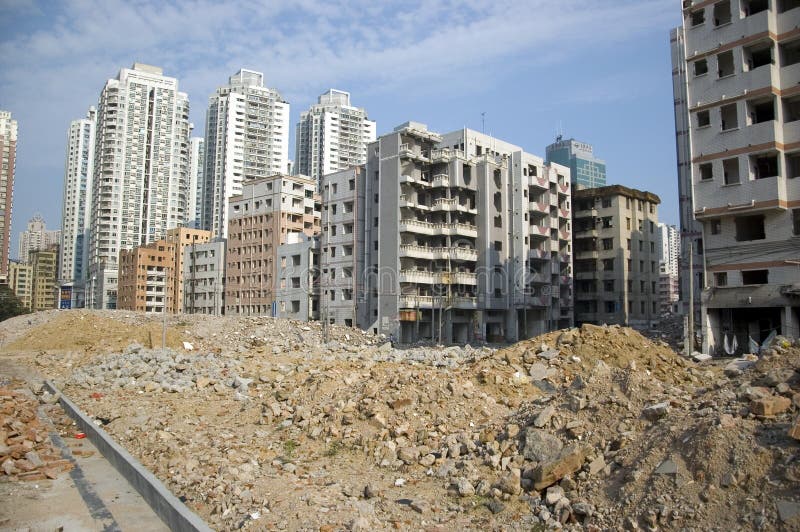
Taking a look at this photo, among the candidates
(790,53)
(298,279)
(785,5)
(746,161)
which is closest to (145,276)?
(298,279)

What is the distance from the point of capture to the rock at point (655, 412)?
1142 cm

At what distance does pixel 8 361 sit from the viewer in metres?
32.5

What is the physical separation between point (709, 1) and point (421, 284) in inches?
1344

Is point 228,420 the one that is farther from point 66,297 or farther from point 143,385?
point 66,297

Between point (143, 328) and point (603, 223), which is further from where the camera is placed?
point (603, 223)

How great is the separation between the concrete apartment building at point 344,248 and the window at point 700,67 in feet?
118

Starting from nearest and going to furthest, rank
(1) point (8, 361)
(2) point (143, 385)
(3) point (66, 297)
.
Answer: (2) point (143, 385) < (1) point (8, 361) < (3) point (66, 297)

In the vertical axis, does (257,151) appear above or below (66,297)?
above

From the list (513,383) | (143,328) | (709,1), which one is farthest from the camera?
(143,328)

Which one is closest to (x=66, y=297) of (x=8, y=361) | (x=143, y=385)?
(x=8, y=361)

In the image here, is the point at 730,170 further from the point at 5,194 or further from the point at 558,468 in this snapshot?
the point at 5,194

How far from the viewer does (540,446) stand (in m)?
11.5

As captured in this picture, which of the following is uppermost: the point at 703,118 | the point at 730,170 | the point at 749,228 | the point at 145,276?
the point at 703,118

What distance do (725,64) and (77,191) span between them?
150385 millimetres
